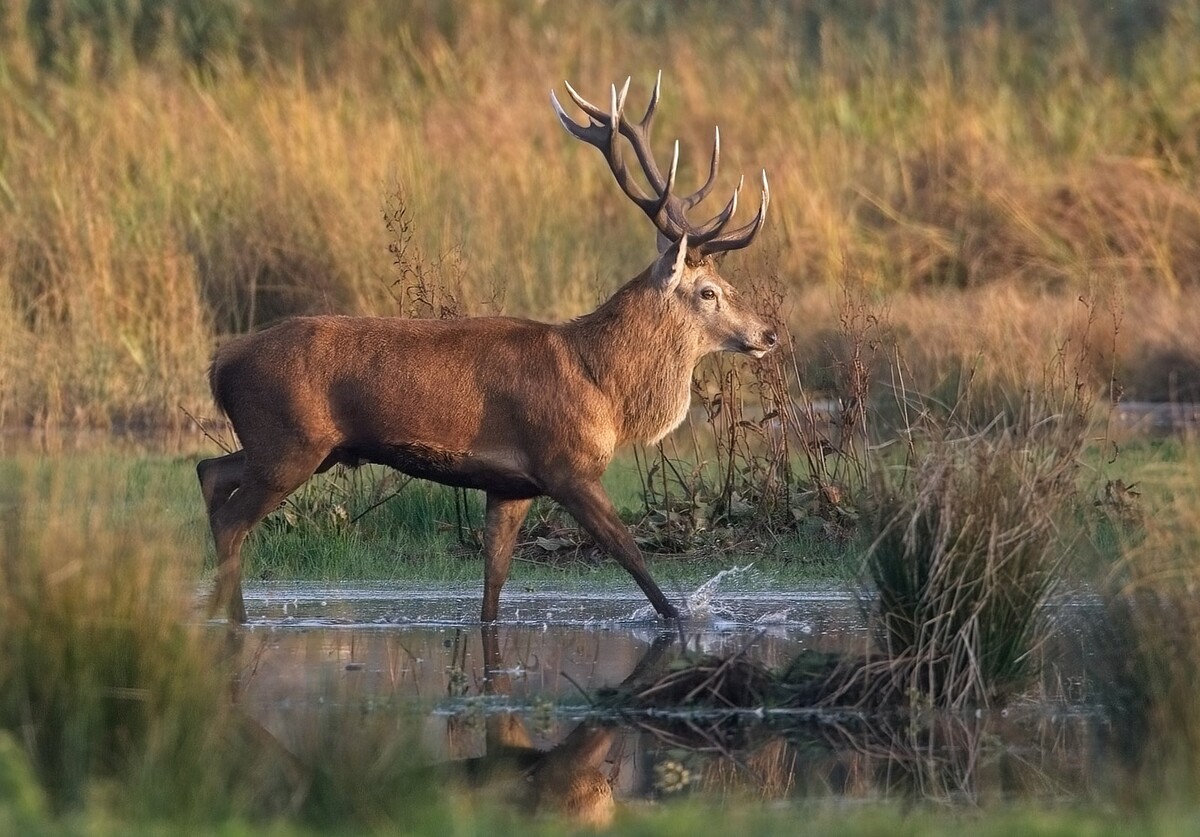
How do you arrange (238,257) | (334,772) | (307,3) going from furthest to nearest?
(307,3)
(238,257)
(334,772)

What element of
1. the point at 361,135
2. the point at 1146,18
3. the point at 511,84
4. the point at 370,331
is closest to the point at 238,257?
the point at 361,135

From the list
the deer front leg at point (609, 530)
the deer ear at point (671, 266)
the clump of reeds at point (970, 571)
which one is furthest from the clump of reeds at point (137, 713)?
the deer ear at point (671, 266)

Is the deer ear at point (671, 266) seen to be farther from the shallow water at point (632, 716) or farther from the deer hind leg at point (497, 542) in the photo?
the shallow water at point (632, 716)

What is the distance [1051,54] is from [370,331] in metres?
16.3

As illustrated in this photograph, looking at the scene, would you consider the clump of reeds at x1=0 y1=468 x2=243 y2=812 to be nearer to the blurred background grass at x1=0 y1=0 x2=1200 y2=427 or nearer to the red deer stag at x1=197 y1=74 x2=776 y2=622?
the red deer stag at x1=197 y1=74 x2=776 y2=622

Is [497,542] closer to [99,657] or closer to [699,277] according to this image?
[699,277]

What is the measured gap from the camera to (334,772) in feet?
20.0

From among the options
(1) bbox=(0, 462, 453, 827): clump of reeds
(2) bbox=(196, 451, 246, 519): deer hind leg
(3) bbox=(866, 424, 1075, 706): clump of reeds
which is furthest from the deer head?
(1) bbox=(0, 462, 453, 827): clump of reeds

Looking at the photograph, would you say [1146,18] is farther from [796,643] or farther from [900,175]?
[796,643]

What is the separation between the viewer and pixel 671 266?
1031 centimetres

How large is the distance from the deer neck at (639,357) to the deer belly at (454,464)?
660mm

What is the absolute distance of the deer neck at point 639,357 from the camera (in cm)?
1023

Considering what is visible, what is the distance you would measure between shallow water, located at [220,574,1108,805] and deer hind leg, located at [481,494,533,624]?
136mm

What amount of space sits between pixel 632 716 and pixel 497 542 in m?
2.36
